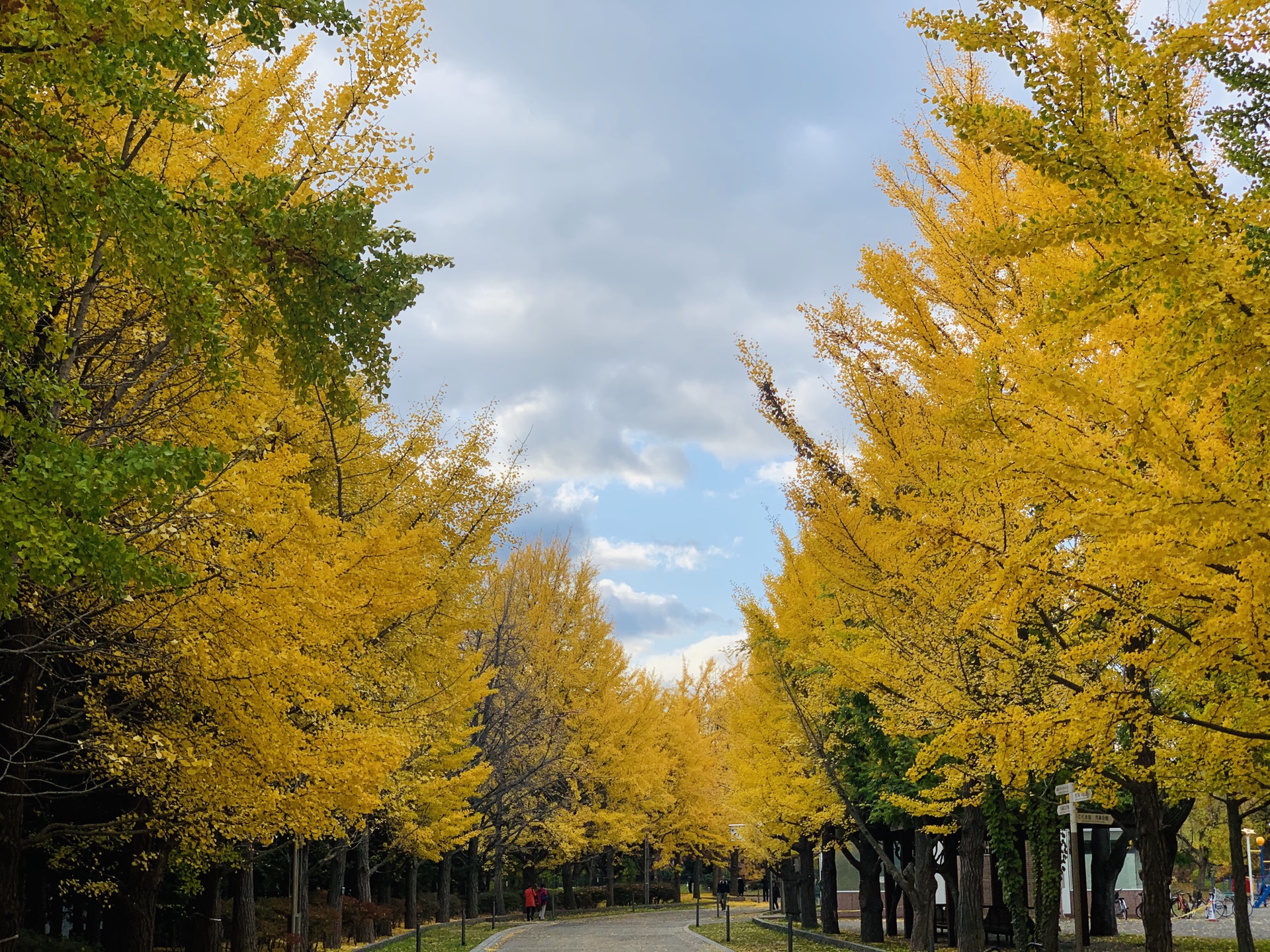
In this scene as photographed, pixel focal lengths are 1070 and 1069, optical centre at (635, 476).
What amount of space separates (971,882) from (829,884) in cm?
963

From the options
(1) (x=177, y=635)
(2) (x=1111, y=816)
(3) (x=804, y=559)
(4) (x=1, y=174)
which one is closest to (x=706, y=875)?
(3) (x=804, y=559)

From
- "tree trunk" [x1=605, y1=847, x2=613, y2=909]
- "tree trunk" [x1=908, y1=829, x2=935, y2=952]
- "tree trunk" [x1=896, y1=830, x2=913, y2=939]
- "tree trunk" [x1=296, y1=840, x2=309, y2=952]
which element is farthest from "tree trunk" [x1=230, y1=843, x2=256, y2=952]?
"tree trunk" [x1=605, y1=847, x2=613, y2=909]

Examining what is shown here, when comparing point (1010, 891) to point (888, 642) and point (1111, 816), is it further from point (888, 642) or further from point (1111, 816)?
point (888, 642)

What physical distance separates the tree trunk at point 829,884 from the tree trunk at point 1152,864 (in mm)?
13389

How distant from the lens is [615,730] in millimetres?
37031

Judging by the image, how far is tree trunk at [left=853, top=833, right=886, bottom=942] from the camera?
23672mm

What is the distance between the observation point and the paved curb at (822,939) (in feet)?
66.8

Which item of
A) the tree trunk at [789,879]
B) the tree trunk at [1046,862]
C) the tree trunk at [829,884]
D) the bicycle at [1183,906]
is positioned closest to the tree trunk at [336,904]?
the tree trunk at [829,884]

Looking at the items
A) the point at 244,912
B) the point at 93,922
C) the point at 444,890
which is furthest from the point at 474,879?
the point at 244,912

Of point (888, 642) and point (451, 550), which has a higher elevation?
point (451, 550)

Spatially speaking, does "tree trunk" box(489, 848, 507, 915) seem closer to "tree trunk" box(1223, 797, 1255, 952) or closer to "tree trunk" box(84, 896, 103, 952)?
"tree trunk" box(84, 896, 103, 952)

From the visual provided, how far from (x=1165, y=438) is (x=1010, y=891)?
11.2m

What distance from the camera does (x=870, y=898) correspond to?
23891 millimetres

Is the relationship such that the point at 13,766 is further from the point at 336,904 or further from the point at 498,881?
the point at 498,881
